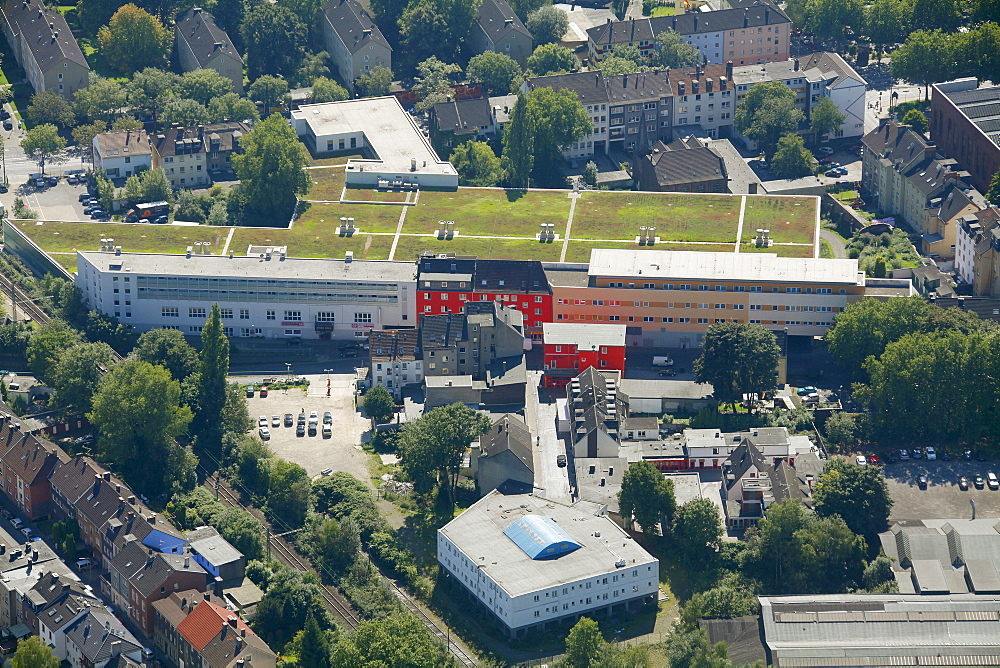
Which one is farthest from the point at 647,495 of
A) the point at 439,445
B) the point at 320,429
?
the point at 320,429

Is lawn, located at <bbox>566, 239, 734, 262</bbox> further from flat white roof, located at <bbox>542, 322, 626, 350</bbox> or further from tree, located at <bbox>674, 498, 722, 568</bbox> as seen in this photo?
tree, located at <bbox>674, 498, 722, 568</bbox>

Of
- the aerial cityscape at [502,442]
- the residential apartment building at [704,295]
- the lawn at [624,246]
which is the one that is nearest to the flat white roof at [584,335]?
the aerial cityscape at [502,442]

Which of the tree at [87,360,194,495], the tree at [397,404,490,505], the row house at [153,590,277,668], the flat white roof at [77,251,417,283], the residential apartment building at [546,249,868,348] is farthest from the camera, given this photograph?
the flat white roof at [77,251,417,283]

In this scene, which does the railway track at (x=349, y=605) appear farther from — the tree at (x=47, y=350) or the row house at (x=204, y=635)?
the tree at (x=47, y=350)

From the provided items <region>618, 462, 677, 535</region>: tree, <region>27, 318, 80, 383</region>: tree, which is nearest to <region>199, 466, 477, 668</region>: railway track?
<region>618, 462, 677, 535</region>: tree

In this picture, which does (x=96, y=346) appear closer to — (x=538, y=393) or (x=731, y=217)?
(x=538, y=393)

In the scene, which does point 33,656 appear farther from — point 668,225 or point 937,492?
point 668,225

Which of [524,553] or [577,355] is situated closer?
[524,553]
